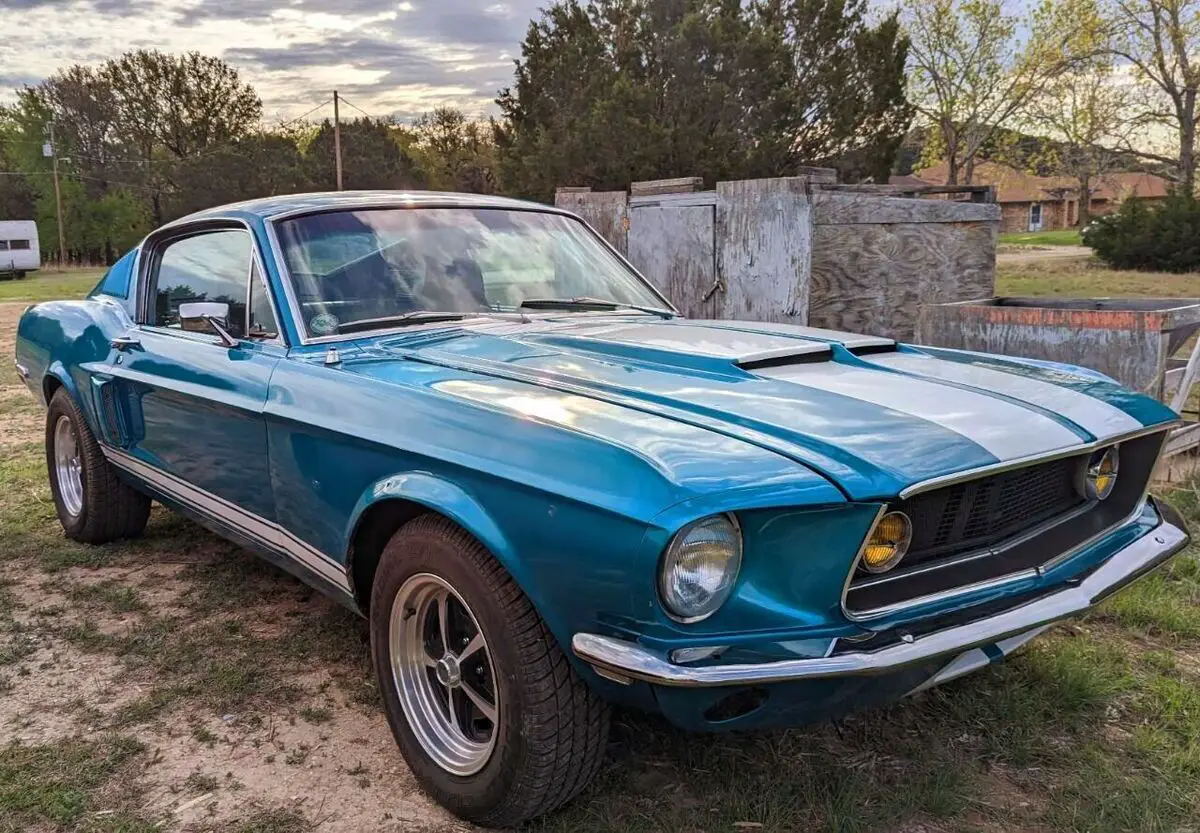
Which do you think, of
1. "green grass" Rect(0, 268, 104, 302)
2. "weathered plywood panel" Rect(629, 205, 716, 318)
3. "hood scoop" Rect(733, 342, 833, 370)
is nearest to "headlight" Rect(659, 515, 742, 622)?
"hood scoop" Rect(733, 342, 833, 370)

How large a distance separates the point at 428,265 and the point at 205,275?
1064 mm

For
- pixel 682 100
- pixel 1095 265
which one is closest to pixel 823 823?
pixel 682 100

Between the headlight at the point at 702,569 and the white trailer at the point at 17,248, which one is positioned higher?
the white trailer at the point at 17,248

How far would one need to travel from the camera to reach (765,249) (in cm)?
588

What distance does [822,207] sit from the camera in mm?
5652

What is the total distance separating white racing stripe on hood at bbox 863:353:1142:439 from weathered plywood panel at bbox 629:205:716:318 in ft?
11.3

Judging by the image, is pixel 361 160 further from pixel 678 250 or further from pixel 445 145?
pixel 678 250

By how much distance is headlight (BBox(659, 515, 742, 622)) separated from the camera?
1.83 metres

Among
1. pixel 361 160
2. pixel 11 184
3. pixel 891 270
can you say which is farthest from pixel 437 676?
pixel 11 184

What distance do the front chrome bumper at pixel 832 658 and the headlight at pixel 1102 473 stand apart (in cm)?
55

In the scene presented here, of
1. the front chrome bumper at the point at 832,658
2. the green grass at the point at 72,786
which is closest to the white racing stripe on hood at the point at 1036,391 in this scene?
the front chrome bumper at the point at 832,658

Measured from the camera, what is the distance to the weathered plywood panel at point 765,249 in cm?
569

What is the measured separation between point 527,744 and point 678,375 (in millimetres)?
1050

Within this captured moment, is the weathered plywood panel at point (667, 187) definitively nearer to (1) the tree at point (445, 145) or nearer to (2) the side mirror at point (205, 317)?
(2) the side mirror at point (205, 317)
